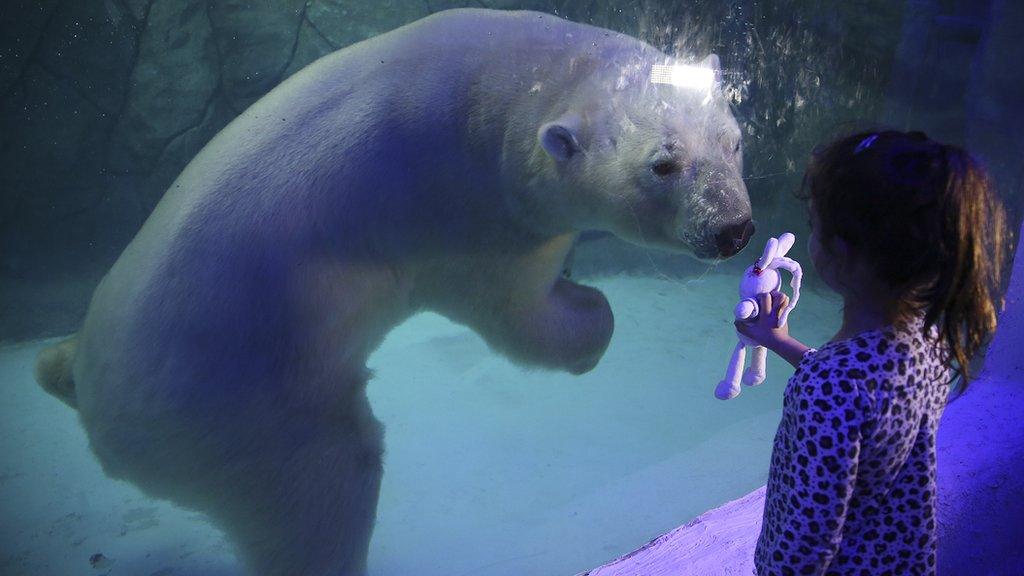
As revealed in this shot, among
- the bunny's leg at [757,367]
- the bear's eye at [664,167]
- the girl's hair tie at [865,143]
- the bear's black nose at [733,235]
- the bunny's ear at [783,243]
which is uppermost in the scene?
the girl's hair tie at [865,143]

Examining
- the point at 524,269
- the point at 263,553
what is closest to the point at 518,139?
the point at 524,269

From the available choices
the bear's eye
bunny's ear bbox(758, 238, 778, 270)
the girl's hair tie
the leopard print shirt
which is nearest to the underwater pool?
the bear's eye

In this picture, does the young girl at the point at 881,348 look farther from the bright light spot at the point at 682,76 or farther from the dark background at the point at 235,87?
the dark background at the point at 235,87

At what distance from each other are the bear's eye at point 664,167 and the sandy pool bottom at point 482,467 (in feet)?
3.90

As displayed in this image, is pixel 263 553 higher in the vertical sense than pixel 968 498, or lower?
lower

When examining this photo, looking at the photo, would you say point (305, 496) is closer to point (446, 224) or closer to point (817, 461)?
point (446, 224)

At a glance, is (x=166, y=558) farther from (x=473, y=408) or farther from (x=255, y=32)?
(x=255, y=32)

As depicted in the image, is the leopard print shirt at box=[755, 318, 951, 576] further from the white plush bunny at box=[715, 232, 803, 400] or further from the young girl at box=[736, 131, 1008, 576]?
the white plush bunny at box=[715, 232, 803, 400]

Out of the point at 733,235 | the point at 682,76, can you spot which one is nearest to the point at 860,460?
the point at 733,235

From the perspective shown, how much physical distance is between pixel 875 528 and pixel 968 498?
886 millimetres

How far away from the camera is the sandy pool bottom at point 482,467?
8.16 feet

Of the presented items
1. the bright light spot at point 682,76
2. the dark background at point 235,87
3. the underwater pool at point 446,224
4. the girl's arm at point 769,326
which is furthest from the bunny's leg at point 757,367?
the dark background at point 235,87

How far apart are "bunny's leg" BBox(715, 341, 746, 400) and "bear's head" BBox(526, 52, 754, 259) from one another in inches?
13.6

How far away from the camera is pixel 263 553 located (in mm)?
2049
